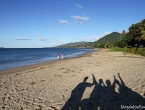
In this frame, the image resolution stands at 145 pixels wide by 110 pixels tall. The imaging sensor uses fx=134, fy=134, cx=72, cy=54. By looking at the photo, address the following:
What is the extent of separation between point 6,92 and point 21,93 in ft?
2.87

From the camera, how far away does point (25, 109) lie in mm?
5004

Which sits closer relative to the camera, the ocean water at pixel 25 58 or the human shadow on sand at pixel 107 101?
the human shadow on sand at pixel 107 101

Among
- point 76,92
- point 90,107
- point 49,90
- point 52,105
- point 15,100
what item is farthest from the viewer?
point 49,90

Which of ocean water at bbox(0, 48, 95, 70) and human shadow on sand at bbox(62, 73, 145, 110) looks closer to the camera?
human shadow on sand at bbox(62, 73, 145, 110)

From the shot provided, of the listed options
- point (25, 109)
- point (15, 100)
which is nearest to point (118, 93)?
point (25, 109)

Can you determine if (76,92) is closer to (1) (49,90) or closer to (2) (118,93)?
(1) (49,90)

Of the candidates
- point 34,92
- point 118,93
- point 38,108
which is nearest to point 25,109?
point 38,108

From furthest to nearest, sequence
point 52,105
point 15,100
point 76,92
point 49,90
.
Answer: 1. point 49,90
2. point 76,92
3. point 15,100
4. point 52,105

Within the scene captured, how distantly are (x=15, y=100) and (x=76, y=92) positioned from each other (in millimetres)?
2783

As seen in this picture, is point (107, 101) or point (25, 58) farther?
point (25, 58)

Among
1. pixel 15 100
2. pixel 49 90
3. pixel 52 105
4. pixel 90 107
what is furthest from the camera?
pixel 49 90

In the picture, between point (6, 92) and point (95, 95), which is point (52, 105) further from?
point (6, 92)

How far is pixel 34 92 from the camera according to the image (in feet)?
22.4

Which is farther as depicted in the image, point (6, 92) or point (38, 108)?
point (6, 92)
